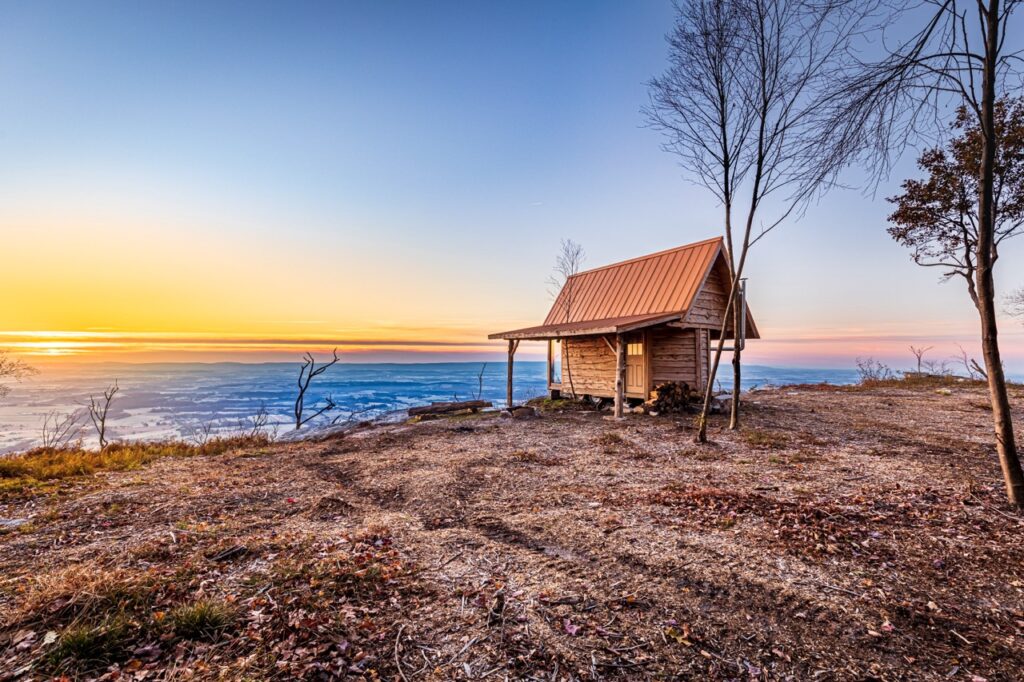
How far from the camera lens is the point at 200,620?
2879mm

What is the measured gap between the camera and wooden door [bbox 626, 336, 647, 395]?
1570 centimetres

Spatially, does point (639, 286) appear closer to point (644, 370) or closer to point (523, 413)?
point (644, 370)

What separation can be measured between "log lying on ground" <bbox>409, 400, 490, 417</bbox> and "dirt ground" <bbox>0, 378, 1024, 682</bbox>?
9.54 metres

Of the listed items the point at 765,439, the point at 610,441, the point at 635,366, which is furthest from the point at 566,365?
the point at 765,439

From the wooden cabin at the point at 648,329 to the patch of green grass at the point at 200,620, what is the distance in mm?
11640

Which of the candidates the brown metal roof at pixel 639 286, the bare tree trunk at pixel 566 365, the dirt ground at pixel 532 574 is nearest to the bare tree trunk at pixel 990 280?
the dirt ground at pixel 532 574

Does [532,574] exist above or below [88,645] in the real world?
below

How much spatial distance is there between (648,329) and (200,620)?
1504 centimetres

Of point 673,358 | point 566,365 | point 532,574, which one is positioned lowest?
point 532,574

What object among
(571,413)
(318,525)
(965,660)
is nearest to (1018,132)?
(571,413)

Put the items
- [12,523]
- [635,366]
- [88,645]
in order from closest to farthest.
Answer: [88,645] → [12,523] → [635,366]

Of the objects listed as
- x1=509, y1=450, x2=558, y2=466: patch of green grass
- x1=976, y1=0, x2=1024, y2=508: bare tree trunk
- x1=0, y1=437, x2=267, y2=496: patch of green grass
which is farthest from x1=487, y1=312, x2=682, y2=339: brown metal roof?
x1=0, y1=437, x2=267, y2=496: patch of green grass

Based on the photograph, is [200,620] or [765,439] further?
[765,439]

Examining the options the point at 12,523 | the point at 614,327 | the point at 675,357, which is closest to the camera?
the point at 12,523
